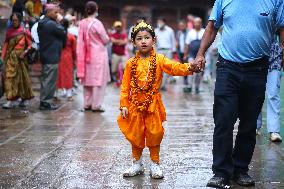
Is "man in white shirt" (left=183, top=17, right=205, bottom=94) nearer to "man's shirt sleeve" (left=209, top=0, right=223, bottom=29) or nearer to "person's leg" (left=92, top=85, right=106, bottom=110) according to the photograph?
"person's leg" (left=92, top=85, right=106, bottom=110)

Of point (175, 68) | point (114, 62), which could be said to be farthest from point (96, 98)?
point (114, 62)

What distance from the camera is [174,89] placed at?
1517 centimetres

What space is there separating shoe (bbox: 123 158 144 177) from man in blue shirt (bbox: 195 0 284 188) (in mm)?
803

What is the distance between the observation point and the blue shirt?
4934 millimetres

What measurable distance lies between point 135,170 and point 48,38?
220 inches

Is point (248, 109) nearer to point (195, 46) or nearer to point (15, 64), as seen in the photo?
point (15, 64)

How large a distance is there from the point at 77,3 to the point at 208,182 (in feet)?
92.6

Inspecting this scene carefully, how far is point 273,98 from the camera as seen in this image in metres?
7.16

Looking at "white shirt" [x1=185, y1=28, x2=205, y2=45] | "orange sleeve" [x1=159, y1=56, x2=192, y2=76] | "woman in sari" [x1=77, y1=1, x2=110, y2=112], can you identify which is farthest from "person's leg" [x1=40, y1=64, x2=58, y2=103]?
"orange sleeve" [x1=159, y1=56, x2=192, y2=76]

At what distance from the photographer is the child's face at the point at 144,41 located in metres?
5.44

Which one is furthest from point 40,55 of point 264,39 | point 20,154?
point 264,39

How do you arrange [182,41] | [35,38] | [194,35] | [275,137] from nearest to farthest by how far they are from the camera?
[275,137], [35,38], [194,35], [182,41]

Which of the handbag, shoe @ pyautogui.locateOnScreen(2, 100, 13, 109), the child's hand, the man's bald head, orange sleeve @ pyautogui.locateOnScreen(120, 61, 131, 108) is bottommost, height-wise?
shoe @ pyautogui.locateOnScreen(2, 100, 13, 109)

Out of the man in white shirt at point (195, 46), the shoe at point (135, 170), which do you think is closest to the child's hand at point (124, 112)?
the shoe at point (135, 170)
